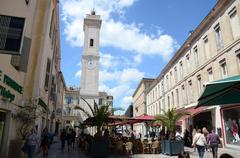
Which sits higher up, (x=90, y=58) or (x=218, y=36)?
(x=90, y=58)

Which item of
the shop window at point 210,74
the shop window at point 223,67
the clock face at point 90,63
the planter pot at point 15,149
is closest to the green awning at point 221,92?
the planter pot at point 15,149

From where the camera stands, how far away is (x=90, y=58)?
170 ft

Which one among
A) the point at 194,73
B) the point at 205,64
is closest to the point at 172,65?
the point at 194,73

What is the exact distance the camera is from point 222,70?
18281 millimetres

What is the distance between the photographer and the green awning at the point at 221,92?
10.9 feet

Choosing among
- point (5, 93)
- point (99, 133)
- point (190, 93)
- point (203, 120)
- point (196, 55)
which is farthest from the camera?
point (190, 93)

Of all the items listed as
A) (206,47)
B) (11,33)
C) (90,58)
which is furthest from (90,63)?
(11,33)

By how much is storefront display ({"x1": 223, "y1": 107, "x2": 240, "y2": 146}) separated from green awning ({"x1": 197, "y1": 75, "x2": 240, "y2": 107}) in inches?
517

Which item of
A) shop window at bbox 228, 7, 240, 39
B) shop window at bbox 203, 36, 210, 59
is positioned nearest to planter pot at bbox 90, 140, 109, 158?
shop window at bbox 228, 7, 240, 39

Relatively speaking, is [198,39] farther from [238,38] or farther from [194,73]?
[238,38]

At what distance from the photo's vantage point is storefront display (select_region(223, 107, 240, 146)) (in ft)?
52.3

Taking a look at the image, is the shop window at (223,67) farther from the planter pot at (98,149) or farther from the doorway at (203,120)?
the planter pot at (98,149)

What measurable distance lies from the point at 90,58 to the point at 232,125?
38.7 metres

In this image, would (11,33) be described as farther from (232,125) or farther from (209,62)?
(209,62)
